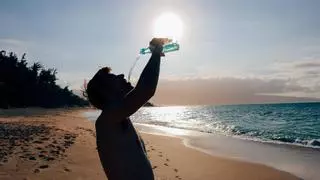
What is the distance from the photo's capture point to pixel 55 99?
70.1 meters

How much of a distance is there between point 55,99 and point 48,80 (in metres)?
5.06

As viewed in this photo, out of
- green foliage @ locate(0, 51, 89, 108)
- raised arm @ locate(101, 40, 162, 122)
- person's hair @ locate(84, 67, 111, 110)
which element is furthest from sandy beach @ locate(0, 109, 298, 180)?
green foliage @ locate(0, 51, 89, 108)

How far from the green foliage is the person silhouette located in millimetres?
48170

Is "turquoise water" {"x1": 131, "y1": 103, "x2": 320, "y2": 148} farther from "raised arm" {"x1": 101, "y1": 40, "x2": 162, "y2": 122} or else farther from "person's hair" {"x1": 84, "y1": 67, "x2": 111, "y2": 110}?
"raised arm" {"x1": 101, "y1": 40, "x2": 162, "y2": 122}

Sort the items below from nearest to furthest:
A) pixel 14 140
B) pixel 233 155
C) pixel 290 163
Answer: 1. pixel 14 140
2. pixel 290 163
3. pixel 233 155

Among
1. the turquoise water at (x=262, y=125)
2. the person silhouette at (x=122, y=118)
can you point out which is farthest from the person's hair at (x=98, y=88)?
the turquoise water at (x=262, y=125)

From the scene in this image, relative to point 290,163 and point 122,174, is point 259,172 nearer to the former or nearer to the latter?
point 290,163

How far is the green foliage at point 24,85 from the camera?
54.5 metres

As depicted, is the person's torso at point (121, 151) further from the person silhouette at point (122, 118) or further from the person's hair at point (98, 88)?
the person's hair at point (98, 88)

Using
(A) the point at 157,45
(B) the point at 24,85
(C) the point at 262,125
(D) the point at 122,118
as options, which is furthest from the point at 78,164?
(B) the point at 24,85

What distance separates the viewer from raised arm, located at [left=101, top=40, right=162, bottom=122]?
2.29 meters

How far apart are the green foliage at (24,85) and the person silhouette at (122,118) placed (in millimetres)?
48170

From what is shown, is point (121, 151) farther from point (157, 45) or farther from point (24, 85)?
point (24, 85)

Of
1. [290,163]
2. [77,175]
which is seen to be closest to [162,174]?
[77,175]
